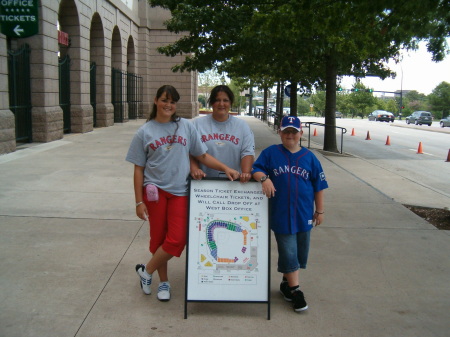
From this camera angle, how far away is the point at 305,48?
1348 centimetres

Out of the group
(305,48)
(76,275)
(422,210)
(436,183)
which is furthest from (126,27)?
(76,275)

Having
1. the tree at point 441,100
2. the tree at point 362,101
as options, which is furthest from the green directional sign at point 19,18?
the tree at point 362,101

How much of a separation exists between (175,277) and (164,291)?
0.55 m

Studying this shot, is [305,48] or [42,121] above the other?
[305,48]

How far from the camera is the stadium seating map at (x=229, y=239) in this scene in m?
3.79

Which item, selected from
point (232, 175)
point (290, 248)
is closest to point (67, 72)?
point (232, 175)

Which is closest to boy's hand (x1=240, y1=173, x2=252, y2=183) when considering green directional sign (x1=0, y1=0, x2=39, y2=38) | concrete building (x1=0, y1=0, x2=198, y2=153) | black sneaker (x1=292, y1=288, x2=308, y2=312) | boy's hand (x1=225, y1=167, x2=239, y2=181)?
boy's hand (x1=225, y1=167, x2=239, y2=181)

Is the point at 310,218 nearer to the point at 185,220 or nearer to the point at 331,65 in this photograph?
the point at 185,220

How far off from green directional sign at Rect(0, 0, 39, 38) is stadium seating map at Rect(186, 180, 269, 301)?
9191 mm

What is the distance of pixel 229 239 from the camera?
3812 millimetres

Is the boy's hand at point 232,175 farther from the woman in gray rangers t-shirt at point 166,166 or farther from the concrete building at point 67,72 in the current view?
the concrete building at point 67,72

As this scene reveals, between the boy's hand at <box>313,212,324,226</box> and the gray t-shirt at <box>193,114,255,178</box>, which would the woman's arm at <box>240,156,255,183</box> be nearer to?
the gray t-shirt at <box>193,114,255,178</box>

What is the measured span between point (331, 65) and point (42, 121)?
928 cm

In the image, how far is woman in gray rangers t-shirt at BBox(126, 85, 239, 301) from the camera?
12.5ft
